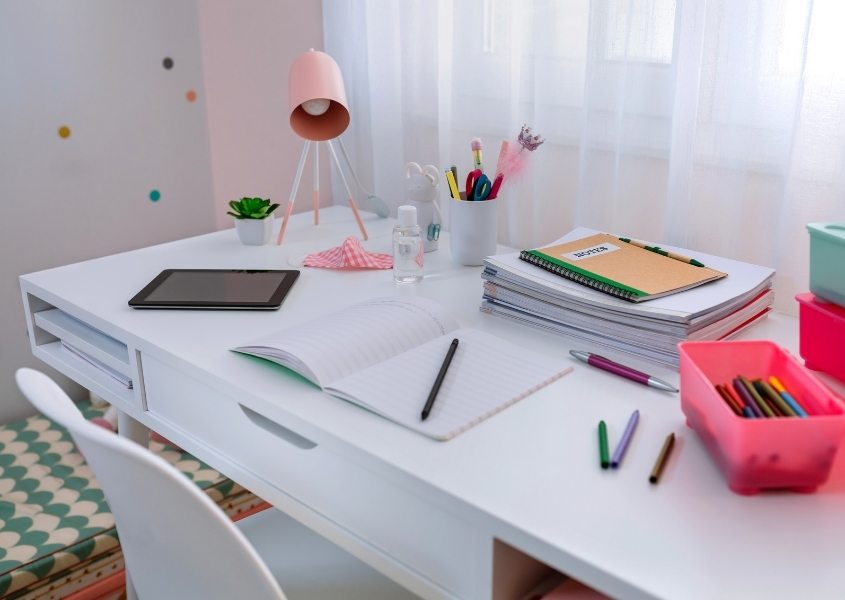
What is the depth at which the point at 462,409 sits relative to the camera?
863 mm

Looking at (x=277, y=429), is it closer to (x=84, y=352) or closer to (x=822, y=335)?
(x=84, y=352)

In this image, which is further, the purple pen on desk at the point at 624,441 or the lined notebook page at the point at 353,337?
the lined notebook page at the point at 353,337

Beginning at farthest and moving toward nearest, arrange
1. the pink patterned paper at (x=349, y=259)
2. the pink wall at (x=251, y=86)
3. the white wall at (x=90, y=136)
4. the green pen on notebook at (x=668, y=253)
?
the pink wall at (x=251, y=86)
the white wall at (x=90, y=136)
the pink patterned paper at (x=349, y=259)
the green pen on notebook at (x=668, y=253)

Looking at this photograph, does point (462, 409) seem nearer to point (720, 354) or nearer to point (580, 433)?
point (580, 433)

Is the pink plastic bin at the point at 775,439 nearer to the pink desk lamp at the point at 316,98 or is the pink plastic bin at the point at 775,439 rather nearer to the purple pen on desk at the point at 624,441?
the purple pen on desk at the point at 624,441

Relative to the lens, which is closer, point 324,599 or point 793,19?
point 324,599

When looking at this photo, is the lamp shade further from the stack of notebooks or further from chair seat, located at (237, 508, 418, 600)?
chair seat, located at (237, 508, 418, 600)

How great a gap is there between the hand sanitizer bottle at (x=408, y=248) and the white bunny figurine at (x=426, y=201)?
146 millimetres

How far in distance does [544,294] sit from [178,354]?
1.50 feet

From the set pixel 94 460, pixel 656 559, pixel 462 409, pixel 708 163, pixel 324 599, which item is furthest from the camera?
pixel 708 163

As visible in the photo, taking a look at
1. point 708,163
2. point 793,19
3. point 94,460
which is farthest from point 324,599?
point 793,19

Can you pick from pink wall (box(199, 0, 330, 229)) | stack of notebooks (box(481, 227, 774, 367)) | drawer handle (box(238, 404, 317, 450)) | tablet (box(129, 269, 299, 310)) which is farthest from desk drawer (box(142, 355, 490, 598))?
pink wall (box(199, 0, 330, 229))

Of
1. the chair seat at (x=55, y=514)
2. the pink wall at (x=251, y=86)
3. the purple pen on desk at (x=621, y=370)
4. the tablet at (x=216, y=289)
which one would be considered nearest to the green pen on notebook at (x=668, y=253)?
the purple pen on desk at (x=621, y=370)

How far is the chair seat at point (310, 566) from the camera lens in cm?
101
